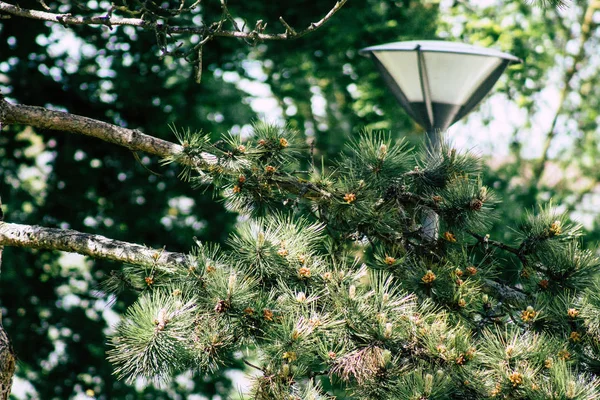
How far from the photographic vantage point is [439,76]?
12.7 feet

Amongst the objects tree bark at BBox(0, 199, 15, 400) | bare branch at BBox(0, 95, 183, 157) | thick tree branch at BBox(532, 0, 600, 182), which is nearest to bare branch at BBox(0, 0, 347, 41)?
bare branch at BBox(0, 95, 183, 157)

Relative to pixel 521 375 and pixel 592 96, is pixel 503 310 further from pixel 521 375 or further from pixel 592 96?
pixel 592 96

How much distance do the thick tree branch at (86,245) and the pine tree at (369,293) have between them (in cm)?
5

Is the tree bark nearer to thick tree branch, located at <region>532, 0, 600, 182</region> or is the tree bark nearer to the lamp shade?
the lamp shade

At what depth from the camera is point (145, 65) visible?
6371 millimetres

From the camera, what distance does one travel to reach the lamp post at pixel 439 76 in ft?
12.6

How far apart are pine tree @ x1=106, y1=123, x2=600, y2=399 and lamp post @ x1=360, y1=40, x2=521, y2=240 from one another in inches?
39.6

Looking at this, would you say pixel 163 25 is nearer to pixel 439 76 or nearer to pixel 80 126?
pixel 80 126

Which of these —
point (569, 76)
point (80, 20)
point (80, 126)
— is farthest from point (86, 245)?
point (569, 76)

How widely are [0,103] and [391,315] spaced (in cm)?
156

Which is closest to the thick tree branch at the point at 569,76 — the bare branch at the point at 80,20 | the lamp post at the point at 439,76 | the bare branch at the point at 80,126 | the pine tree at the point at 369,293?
the lamp post at the point at 439,76

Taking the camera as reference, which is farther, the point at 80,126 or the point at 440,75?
the point at 440,75

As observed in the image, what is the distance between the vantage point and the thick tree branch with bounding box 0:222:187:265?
265 cm

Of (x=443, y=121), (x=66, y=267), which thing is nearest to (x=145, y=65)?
(x=66, y=267)
